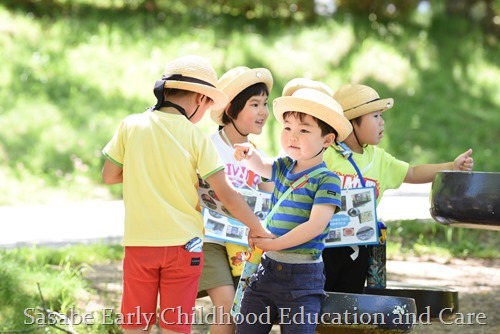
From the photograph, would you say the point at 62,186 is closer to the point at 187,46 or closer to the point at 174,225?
the point at 187,46

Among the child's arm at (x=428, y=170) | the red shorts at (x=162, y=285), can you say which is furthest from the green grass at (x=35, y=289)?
the child's arm at (x=428, y=170)

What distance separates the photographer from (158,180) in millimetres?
3785

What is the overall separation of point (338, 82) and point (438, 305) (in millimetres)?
8090

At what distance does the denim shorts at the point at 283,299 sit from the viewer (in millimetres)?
3678

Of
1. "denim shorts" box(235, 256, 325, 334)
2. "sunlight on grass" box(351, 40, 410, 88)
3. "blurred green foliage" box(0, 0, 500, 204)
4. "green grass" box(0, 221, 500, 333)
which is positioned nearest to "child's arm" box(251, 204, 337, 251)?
"denim shorts" box(235, 256, 325, 334)

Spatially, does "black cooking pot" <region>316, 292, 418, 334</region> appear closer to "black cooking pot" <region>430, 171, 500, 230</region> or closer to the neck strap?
"black cooking pot" <region>430, 171, 500, 230</region>

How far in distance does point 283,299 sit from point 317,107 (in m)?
0.77

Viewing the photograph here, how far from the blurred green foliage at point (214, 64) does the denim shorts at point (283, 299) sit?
6.00 metres

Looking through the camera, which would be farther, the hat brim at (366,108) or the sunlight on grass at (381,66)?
the sunlight on grass at (381,66)

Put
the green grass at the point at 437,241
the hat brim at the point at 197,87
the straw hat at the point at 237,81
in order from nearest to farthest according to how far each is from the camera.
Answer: the hat brim at the point at 197,87 → the straw hat at the point at 237,81 → the green grass at the point at 437,241

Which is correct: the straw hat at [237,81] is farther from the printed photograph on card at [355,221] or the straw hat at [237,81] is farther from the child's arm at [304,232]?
the child's arm at [304,232]

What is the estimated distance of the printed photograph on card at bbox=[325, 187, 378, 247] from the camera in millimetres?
4312

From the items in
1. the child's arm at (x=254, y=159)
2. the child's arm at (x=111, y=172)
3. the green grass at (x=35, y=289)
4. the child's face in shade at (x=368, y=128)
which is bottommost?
the green grass at (x=35, y=289)

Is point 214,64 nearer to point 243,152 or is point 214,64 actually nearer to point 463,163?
point 463,163
